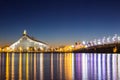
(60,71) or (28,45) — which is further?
(28,45)

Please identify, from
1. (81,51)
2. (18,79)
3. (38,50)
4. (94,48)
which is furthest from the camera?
(38,50)

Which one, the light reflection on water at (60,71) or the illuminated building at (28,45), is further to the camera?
the illuminated building at (28,45)

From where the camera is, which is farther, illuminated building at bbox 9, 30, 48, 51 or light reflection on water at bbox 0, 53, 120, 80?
illuminated building at bbox 9, 30, 48, 51

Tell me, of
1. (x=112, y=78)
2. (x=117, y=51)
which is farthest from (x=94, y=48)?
(x=112, y=78)

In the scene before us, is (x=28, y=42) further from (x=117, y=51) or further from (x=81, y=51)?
(x=117, y=51)

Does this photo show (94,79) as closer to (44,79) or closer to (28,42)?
(44,79)

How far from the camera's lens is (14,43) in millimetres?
199250

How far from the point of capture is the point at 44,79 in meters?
30.3

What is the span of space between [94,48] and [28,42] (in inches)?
2559

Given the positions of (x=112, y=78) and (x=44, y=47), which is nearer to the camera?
(x=112, y=78)

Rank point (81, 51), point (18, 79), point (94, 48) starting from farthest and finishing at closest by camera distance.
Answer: point (81, 51) < point (94, 48) < point (18, 79)

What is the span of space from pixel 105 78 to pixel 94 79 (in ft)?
3.99

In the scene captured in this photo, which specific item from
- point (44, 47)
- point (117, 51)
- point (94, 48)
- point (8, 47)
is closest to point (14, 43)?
point (8, 47)

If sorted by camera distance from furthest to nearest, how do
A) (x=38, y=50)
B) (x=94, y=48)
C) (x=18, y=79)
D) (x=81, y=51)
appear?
(x=38, y=50) < (x=81, y=51) < (x=94, y=48) < (x=18, y=79)
